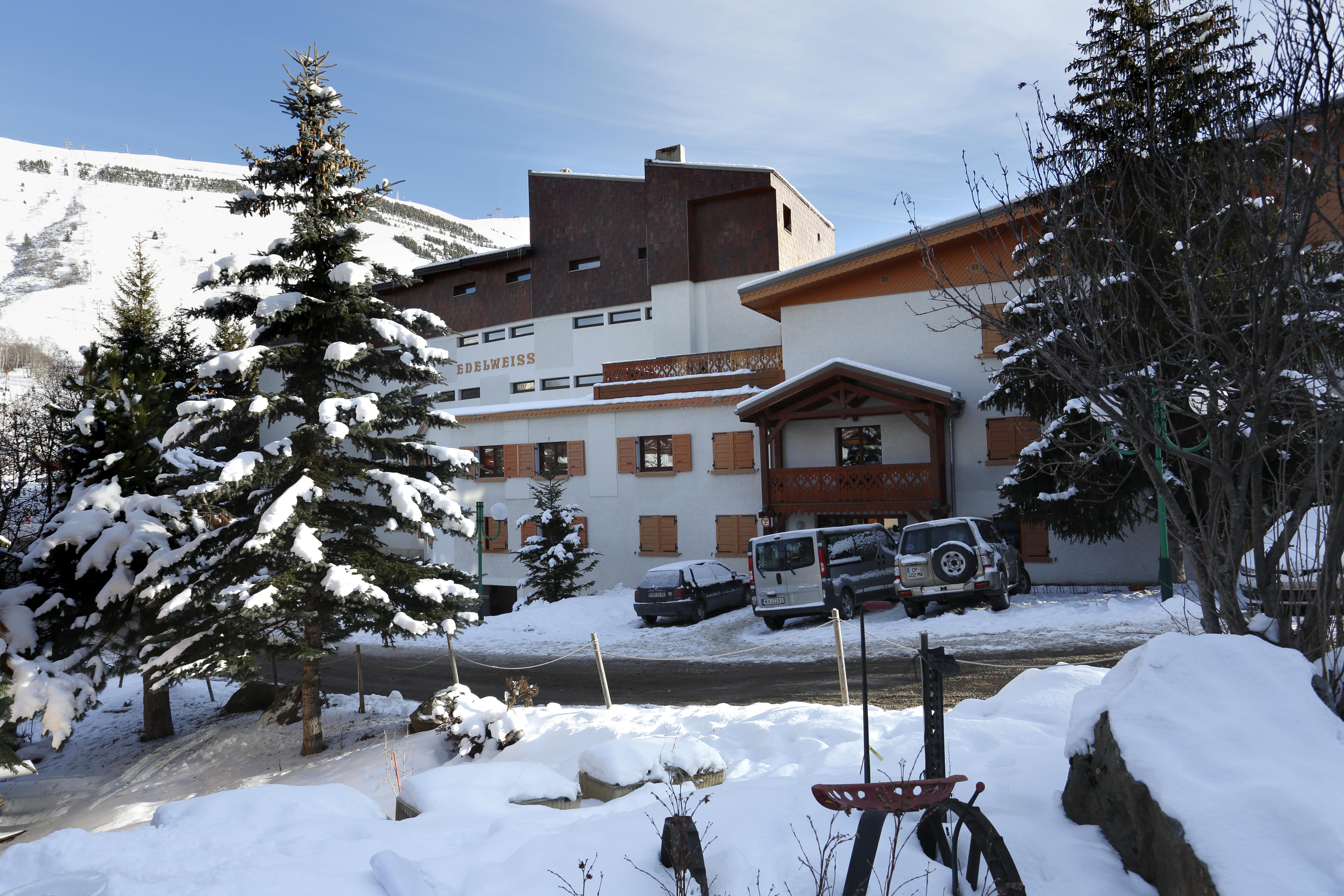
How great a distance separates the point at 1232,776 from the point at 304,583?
1076 centimetres

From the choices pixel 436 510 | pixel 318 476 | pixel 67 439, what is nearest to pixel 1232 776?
pixel 436 510

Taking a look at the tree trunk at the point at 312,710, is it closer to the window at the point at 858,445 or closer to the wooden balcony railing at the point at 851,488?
the wooden balcony railing at the point at 851,488

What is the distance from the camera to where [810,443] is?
82.4 feet

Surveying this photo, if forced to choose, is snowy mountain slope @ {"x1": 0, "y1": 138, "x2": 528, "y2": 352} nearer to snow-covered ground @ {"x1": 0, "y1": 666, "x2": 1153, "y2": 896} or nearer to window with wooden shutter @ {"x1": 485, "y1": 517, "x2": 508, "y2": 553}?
window with wooden shutter @ {"x1": 485, "y1": 517, "x2": 508, "y2": 553}

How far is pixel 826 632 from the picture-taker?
16750 mm

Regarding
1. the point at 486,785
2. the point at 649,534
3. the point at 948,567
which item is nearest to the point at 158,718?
the point at 486,785

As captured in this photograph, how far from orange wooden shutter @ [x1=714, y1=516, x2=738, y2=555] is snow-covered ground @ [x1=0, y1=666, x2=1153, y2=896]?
679 inches

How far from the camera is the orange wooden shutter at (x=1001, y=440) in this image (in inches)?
869

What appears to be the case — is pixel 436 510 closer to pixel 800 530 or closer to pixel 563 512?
pixel 800 530

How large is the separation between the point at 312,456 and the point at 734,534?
1534cm

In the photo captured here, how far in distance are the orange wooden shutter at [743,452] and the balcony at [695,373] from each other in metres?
2.01

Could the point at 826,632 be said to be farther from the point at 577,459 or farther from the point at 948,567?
the point at 577,459

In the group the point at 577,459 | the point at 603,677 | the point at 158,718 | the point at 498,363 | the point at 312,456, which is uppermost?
the point at 498,363

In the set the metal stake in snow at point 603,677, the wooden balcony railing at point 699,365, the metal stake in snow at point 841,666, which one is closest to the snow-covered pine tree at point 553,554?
the wooden balcony railing at point 699,365
